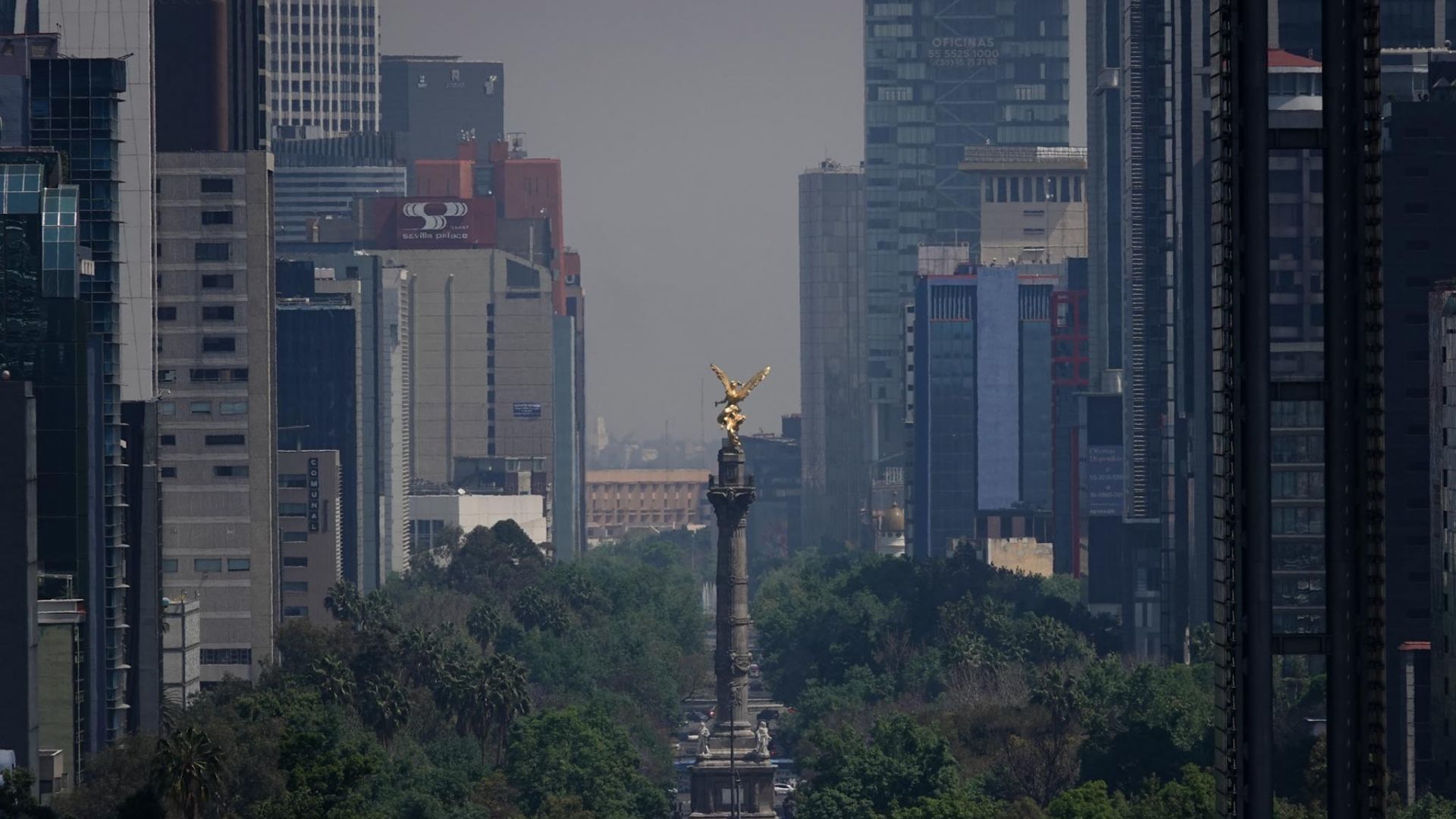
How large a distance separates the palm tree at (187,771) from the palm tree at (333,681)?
59172 mm

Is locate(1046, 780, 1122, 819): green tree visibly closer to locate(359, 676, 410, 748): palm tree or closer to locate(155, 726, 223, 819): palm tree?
locate(155, 726, 223, 819): palm tree

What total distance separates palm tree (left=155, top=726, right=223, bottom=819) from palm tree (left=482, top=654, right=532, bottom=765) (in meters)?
69.5

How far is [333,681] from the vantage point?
17225cm

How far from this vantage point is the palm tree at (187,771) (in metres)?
109

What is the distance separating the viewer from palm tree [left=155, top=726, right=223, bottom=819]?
109438mm

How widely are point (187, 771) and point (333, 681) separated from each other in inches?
2480

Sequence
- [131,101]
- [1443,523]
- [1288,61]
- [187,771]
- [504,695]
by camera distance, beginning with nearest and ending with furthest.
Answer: [187,771]
[1443,523]
[504,695]
[1288,61]
[131,101]

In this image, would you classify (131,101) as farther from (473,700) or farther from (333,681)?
(473,700)

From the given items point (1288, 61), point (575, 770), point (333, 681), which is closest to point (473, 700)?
point (333, 681)

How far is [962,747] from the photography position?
17638cm

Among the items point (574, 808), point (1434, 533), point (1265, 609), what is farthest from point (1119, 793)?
point (1265, 609)

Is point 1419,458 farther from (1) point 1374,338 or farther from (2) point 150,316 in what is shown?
(1) point 1374,338

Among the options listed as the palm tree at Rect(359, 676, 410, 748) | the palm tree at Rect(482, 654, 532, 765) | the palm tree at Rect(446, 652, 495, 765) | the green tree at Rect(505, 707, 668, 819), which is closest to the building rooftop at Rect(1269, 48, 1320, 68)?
the green tree at Rect(505, 707, 668, 819)

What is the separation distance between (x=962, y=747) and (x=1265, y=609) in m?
117
